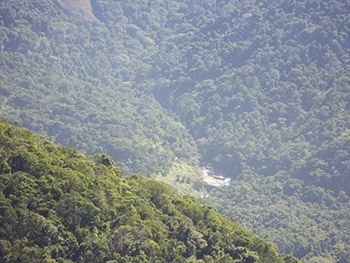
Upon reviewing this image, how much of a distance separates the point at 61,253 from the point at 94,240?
4719 millimetres

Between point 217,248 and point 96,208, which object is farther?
point 217,248

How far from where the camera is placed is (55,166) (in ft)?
215

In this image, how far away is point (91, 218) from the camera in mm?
61938

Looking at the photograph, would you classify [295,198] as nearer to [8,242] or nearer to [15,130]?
[15,130]

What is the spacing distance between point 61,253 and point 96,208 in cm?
972

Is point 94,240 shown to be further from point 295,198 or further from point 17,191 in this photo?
point 295,198

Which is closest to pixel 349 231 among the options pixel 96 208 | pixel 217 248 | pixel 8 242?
pixel 217 248

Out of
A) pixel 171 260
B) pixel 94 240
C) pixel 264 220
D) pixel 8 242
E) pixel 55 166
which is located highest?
pixel 264 220

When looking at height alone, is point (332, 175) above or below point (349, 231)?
above

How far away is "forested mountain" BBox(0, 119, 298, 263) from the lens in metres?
53.4

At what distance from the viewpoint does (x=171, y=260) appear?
2581 inches

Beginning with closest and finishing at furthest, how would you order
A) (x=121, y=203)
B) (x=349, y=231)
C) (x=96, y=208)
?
1. (x=96, y=208)
2. (x=121, y=203)
3. (x=349, y=231)

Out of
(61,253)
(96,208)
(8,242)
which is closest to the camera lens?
(8,242)

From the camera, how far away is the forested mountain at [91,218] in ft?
175
